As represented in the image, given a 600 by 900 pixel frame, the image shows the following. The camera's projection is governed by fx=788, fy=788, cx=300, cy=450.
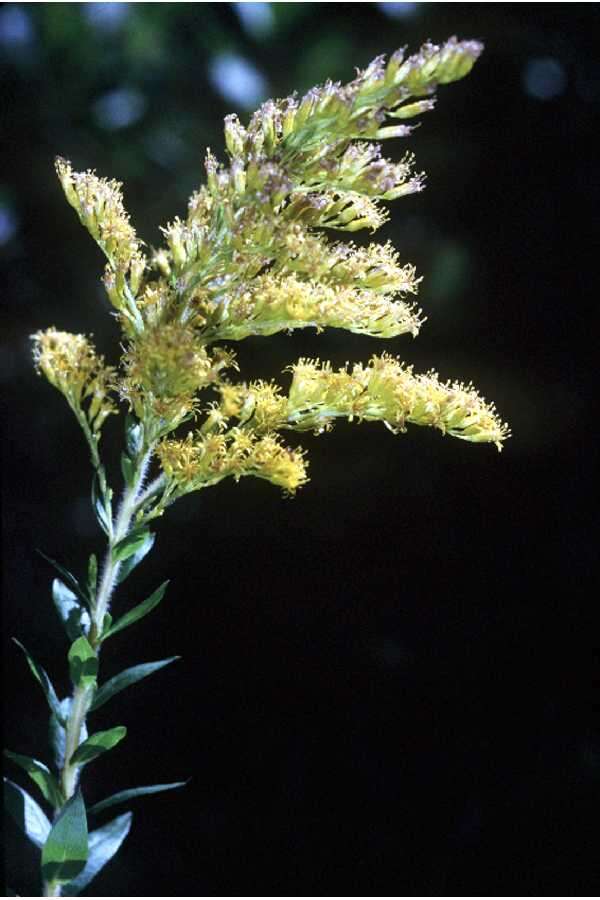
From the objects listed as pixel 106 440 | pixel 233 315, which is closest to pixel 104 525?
pixel 233 315

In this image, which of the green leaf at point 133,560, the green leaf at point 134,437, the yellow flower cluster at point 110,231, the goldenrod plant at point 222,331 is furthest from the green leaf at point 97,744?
the yellow flower cluster at point 110,231

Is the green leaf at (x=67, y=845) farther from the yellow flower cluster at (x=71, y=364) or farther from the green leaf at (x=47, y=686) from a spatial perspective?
the yellow flower cluster at (x=71, y=364)

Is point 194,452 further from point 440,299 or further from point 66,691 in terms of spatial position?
point 66,691

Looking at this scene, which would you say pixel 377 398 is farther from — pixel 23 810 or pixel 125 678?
pixel 23 810

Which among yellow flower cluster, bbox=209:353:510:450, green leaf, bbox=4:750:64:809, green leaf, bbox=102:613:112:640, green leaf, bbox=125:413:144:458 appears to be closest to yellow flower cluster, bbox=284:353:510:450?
yellow flower cluster, bbox=209:353:510:450

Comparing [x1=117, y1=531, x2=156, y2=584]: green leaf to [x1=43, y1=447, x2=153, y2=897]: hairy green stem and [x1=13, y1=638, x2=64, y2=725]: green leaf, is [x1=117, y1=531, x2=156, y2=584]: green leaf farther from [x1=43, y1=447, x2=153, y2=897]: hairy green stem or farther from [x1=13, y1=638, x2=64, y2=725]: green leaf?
[x1=13, y1=638, x2=64, y2=725]: green leaf

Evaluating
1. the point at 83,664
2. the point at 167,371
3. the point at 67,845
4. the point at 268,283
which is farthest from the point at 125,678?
the point at 268,283
